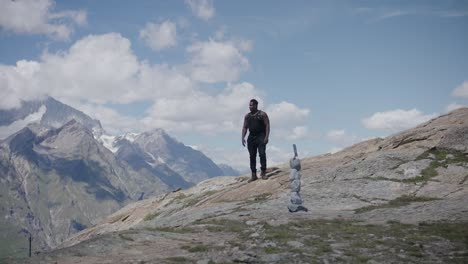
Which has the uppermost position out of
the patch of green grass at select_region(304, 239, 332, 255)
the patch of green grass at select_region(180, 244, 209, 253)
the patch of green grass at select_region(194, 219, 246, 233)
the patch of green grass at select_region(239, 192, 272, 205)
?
the patch of green grass at select_region(239, 192, 272, 205)

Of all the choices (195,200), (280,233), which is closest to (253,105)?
(195,200)

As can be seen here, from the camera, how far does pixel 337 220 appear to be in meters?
16.0

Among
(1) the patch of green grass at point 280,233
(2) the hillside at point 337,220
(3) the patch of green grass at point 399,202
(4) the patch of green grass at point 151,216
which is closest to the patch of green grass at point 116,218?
(2) the hillside at point 337,220

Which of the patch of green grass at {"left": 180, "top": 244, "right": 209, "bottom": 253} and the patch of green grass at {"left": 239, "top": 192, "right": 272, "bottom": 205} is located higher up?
the patch of green grass at {"left": 239, "top": 192, "right": 272, "bottom": 205}

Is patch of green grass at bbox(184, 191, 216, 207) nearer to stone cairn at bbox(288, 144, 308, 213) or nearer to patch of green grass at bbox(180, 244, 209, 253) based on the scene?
stone cairn at bbox(288, 144, 308, 213)

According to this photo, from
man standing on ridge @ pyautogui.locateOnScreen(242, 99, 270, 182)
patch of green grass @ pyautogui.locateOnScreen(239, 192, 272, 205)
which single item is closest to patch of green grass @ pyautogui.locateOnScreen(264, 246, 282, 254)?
patch of green grass @ pyautogui.locateOnScreen(239, 192, 272, 205)

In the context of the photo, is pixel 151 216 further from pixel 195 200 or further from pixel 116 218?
pixel 116 218

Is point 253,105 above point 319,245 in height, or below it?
above

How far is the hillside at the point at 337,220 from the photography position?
1120 centimetres

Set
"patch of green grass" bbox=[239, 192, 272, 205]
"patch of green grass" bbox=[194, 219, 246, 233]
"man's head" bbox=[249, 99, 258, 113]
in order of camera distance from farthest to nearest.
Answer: "man's head" bbox=[249, 99, 258, 113] → "patch of green grass" bbox=[239, 192, 272, 205] → "patch of green grass" bbox=[194, 219, 246, 233]

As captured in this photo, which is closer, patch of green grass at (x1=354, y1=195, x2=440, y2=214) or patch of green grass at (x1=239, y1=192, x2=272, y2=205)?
patch of green grass at (x1=354, y1=195, x2=440, y2=214)

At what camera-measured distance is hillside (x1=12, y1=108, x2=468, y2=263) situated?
36.8 feet

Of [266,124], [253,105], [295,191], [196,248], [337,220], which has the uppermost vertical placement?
[253,105]

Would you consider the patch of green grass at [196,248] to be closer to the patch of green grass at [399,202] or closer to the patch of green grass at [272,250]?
the patch of green grass at [272,250]
